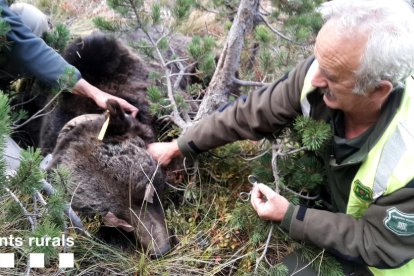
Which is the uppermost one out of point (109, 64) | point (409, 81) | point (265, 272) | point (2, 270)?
point (409, 81)

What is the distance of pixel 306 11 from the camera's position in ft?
14.2

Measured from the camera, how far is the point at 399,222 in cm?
256

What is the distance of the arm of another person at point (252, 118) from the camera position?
10.3 feet

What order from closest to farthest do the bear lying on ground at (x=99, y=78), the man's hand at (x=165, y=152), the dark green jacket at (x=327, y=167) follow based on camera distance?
the dark green jacket at (x=327, y=167) < the man's hand at (x=165, y=152) < the bear lying on ground at (x=99, y=78)

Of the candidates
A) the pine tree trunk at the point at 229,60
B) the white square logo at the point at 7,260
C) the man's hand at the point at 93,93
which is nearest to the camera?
the white square logo at the point at 7,260

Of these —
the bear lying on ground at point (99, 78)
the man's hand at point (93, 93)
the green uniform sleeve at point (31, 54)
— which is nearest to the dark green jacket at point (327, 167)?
the man's hand at point (93, 93)

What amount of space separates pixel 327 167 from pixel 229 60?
4.56 ft

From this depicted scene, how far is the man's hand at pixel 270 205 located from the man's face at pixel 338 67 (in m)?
0.67

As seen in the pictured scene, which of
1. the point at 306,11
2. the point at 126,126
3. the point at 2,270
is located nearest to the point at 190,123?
the point at 126,126

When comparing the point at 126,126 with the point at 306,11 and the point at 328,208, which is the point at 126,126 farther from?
the point at 306,11

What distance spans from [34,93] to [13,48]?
2.38 feet

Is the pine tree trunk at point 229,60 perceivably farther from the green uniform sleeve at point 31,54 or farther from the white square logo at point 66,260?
the white square logo at point 66,260

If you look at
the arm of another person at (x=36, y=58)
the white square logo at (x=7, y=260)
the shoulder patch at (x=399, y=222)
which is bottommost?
the white square logo at (x=7, y=260)

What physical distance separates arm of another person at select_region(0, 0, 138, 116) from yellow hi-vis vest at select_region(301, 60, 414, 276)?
2.30m
